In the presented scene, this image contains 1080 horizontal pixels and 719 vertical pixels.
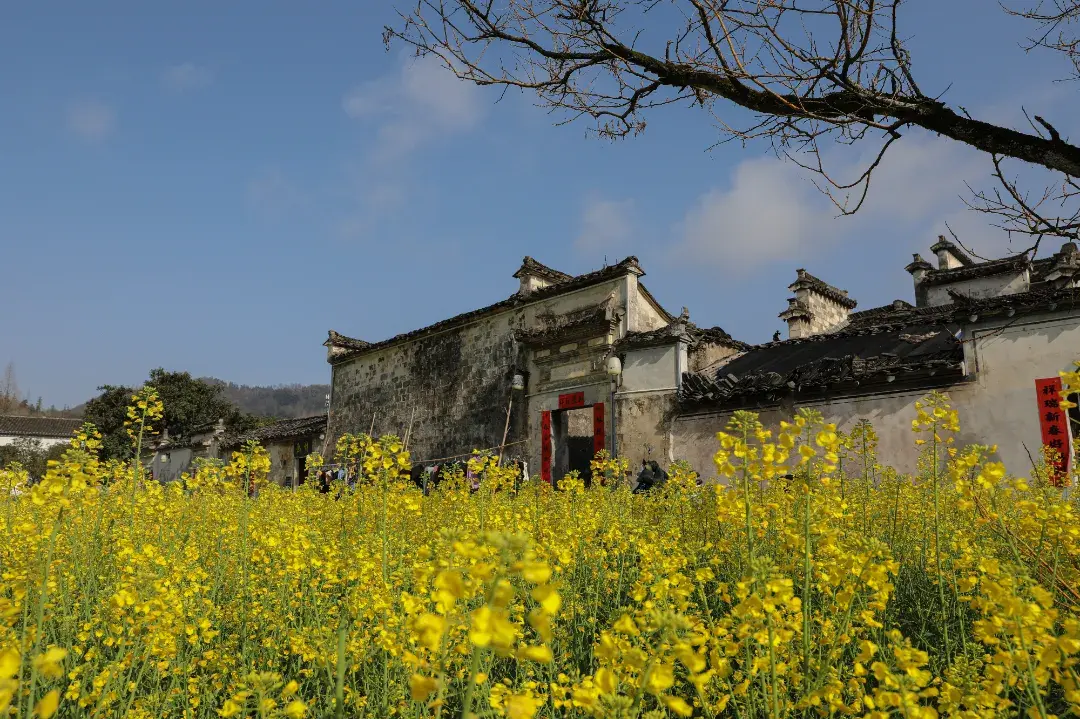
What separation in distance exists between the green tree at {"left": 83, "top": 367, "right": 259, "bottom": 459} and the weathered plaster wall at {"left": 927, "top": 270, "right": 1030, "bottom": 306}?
29630 millimetres

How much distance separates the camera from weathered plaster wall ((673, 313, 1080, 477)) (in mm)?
9836

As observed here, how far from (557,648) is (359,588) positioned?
1.15m

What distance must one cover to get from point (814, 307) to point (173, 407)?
30.7 m

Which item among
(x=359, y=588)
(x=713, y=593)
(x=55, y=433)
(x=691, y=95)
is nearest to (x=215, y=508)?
(x=359, y=588)

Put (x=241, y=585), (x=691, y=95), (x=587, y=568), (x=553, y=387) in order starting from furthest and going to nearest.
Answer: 1. (x=553, y=387)
2. (x=587, y=568)
3. (x=241, y=585)
4. (x=691, y=95)

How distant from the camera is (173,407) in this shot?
3516 centimetres

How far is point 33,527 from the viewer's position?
12.8ft

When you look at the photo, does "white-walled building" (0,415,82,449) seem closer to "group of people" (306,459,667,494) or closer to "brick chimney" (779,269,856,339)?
"group of people" (306,459,667,494)

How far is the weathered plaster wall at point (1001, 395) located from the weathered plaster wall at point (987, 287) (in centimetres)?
811

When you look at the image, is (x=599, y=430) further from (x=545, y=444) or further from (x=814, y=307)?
(x=814, y=307)

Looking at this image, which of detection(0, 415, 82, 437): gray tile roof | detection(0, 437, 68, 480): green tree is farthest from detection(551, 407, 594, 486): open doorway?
detection(0, 415, 82, 437): gray tile roof

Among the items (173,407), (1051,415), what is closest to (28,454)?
(173,407)

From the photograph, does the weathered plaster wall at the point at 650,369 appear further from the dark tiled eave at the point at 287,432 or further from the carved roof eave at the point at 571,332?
the dark tiled eave at the point at 287,432

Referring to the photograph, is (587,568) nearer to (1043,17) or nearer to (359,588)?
(359,588)
